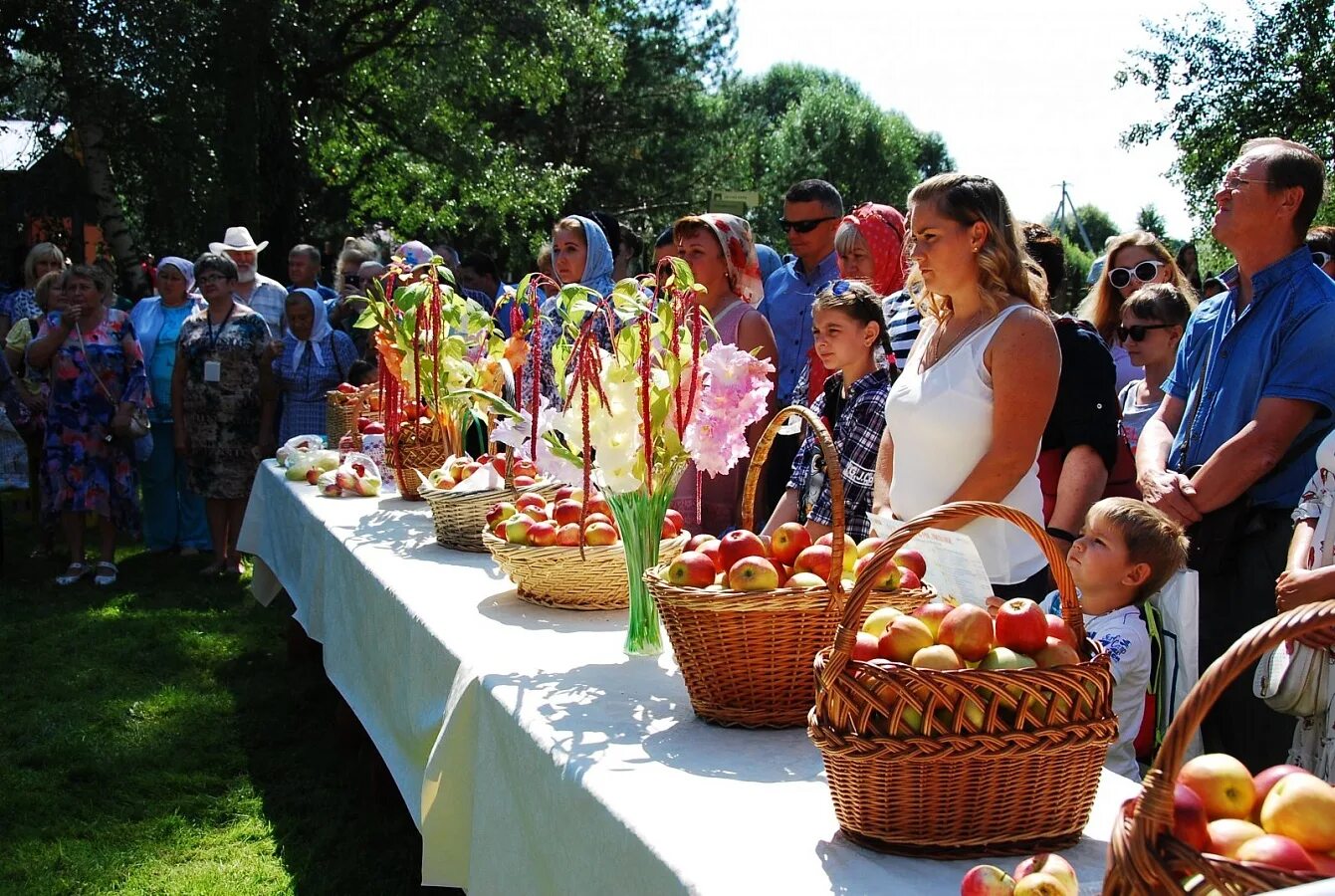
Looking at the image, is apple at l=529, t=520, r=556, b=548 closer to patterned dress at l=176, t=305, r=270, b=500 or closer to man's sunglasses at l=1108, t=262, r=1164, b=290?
man's sunglasses at l=1108, t=262, r=1164, b=290

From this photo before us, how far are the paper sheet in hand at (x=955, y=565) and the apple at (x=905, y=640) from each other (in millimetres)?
266

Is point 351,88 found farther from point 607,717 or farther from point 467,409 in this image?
point 607,717

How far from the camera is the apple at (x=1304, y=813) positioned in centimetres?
100

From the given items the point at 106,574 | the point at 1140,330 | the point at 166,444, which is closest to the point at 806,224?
the point at 1140,330

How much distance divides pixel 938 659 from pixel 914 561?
1.91 feet

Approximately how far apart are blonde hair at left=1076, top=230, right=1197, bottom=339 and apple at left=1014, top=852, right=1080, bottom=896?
3526mm

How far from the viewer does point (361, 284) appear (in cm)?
829

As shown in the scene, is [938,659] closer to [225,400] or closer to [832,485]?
[832,485]

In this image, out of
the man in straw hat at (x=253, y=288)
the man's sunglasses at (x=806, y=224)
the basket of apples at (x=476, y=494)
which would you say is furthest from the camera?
the man in straw hat at (x=253, y=288)

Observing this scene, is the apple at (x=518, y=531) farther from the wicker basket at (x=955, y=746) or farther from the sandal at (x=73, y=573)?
the sandal at (x=73, y=573)

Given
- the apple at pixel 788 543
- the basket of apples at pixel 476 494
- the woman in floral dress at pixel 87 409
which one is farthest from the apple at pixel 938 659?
the woman in floral dress at pixel 87 409

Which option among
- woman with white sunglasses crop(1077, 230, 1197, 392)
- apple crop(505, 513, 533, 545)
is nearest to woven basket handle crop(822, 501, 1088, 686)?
apple crop(505, 513, 533, 545)

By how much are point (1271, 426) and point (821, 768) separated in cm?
160

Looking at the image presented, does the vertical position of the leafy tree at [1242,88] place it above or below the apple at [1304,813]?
above
